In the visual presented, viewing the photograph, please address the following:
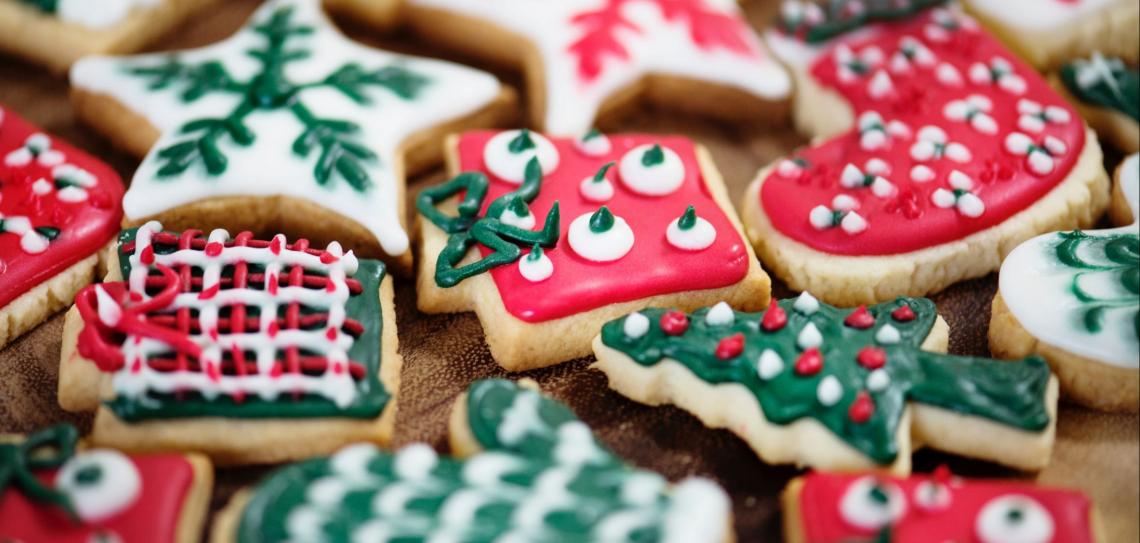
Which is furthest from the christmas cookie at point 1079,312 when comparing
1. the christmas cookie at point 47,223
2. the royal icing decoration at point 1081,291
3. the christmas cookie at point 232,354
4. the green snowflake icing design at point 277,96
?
the christmas cookie at point 47,223

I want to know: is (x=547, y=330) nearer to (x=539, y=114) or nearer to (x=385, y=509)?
(x=385, y=509)

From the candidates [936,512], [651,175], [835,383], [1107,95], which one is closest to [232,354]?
[651,175]

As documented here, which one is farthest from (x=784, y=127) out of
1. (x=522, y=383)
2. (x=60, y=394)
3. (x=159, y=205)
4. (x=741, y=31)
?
(x=60, y=394)

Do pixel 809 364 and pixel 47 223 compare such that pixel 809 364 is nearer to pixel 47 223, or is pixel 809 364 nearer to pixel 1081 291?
pixel 1081 291

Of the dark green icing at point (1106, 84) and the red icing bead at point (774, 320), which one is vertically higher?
the dark green icing at point (1106, 84)

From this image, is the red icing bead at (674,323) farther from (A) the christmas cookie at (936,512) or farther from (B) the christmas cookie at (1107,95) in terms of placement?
(B) the christmas cookie at (1107,95)

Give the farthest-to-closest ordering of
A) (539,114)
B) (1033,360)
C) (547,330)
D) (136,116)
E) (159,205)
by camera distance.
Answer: (539,114) < (136,116) < (159,205) < (547,330) < (1033,360)

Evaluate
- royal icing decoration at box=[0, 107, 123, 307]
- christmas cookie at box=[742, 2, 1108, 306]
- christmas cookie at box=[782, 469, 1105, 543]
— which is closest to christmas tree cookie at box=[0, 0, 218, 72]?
royal icing decoration at box=[0, 107, 123, 307]
